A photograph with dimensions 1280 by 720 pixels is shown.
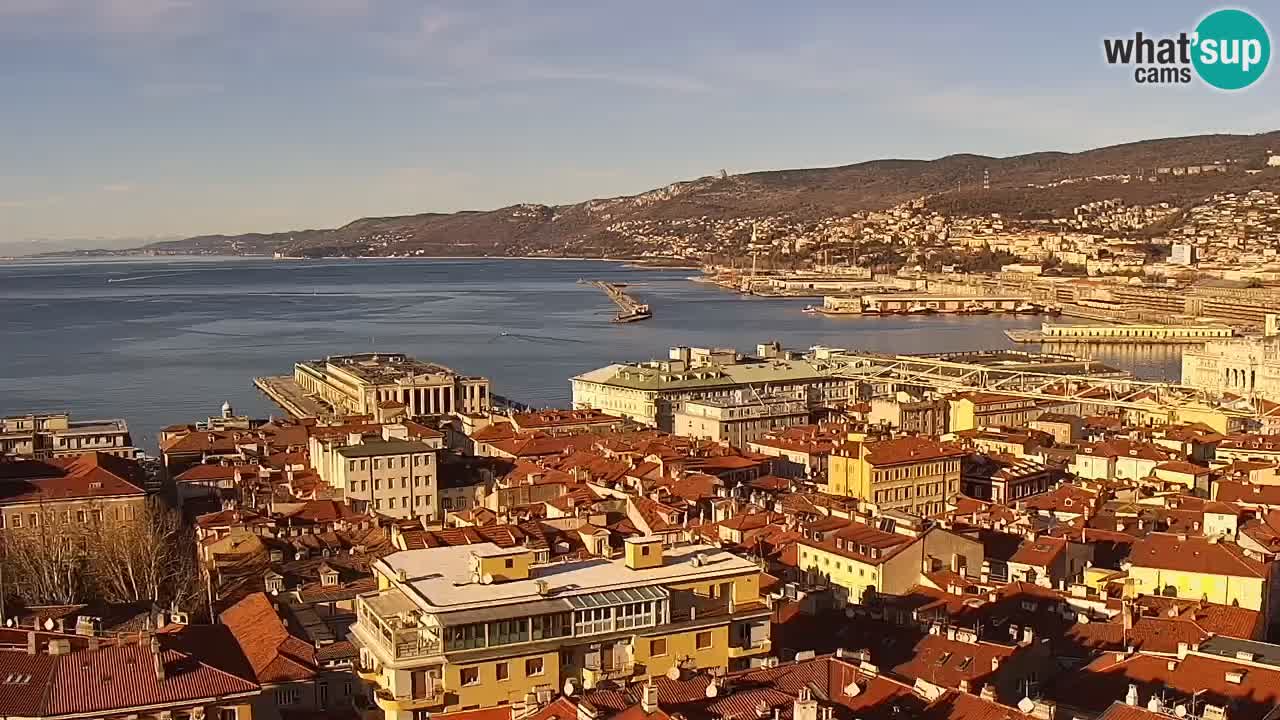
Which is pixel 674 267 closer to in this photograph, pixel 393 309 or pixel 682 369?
pixel 393 309

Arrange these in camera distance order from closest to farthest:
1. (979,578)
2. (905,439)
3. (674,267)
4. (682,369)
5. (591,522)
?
1. (979,578)
2. (591,522)
3. (905,439)
4. (682,369)
5. (674,267)

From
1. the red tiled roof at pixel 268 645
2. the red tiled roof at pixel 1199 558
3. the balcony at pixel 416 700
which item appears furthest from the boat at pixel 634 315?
the balcony at pixel 416 700

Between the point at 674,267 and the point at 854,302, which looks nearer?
the point at 854,302

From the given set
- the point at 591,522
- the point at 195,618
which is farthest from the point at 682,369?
the point at 195,618

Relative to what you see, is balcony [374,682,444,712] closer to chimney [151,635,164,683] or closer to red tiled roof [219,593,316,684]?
chimney [151,635,164,683]

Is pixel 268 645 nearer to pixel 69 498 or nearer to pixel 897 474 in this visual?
pixel 69 498

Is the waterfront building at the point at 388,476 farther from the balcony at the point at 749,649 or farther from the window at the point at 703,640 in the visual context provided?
the window at the point at 703,640
